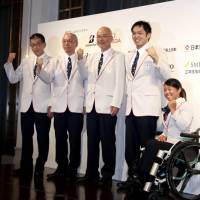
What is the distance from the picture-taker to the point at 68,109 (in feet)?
12.8

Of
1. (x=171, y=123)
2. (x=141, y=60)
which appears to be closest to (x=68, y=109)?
(x=141, y=60)

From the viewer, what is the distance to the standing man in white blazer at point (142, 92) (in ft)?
11.3

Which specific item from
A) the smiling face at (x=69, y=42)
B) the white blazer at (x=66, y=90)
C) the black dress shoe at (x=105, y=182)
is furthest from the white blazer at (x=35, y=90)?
the black dress shoe at (x=105, y=182)

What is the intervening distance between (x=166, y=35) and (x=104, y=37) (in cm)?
57

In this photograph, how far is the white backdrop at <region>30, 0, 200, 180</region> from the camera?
3.43 m

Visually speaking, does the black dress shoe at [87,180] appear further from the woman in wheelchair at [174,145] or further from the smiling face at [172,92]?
the smiling face at [172,92]

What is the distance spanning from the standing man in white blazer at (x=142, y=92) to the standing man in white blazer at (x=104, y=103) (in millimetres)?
130

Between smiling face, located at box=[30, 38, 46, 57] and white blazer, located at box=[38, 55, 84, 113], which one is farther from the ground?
smiling face, located at box=[30, 38, 46, 57]

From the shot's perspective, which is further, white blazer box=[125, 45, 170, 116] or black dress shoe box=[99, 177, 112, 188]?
black dress shoe box=[99, 177, 112, 188]

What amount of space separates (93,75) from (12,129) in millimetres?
2873

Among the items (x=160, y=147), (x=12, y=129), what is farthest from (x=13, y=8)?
(x=160, y=147)

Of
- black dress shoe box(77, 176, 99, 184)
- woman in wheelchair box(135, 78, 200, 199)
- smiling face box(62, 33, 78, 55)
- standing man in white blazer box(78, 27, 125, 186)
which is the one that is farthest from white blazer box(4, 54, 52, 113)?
woman in wheelchair box(135, 78, 200, 199)

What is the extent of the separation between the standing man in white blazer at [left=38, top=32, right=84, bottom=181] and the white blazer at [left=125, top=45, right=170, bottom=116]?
58cm

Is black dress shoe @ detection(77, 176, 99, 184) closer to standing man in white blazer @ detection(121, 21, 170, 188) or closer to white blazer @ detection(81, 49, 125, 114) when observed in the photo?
standing man in white blazer @ detection(121, 21, 170, 188)
